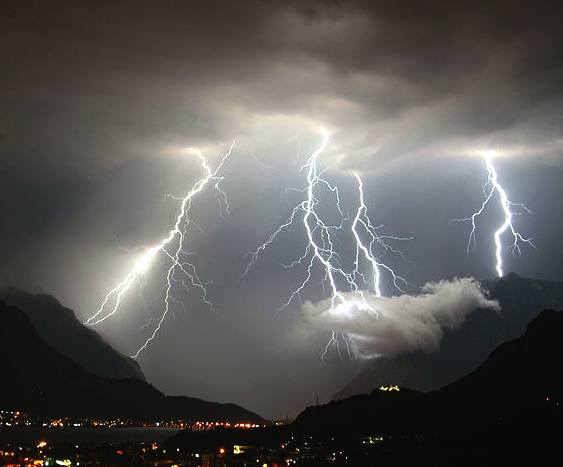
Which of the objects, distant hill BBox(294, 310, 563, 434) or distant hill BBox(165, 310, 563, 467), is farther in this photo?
distant hill BBox(294, 310, 563, 434)

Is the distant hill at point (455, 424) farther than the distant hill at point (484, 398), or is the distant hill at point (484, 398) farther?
the distant hill at point (484, 398)

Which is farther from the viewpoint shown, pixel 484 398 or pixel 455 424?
pixel 484 398

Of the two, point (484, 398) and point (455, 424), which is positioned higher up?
point (484, 398)

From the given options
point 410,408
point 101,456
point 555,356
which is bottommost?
point 101,456

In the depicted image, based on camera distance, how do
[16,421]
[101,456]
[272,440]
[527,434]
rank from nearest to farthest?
[527,434] < [101,456] < [272,440] < [16,421]

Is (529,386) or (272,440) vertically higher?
(529,386)

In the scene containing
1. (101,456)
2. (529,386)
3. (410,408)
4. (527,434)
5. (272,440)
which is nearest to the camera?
(527,434)

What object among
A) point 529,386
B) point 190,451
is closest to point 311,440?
point 190,451

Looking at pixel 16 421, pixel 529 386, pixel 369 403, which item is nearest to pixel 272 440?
pixel 369 403

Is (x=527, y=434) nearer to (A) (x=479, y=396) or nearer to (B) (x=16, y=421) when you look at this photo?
(A) (x=479, y=396)

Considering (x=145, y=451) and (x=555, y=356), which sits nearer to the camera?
(x=555, y=356)

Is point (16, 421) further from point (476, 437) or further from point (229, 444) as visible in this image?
point (476, 437)
